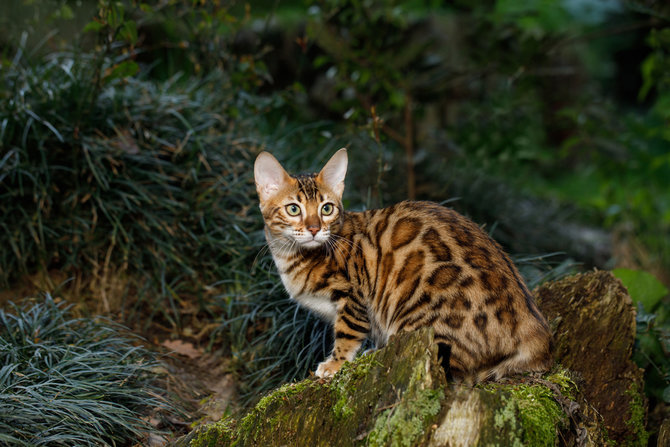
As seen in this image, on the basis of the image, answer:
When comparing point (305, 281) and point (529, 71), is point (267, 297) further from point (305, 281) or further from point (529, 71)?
point (529, 71)

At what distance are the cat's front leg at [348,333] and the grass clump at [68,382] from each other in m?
1.14

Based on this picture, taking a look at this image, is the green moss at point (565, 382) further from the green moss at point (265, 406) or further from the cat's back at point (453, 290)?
the green moss at point (265, 406)

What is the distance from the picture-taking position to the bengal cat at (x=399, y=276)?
2.81m

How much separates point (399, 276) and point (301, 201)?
71cm

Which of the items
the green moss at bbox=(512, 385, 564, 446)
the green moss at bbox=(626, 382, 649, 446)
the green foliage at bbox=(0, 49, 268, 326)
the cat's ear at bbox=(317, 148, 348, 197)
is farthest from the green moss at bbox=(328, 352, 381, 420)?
the green foliage at bbox=(0, 49, 268, 326)

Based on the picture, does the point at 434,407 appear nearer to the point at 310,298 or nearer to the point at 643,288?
the point at 310,298

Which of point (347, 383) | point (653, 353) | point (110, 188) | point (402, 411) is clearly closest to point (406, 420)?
point (402, 411)

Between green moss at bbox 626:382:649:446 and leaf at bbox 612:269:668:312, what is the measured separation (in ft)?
3.18

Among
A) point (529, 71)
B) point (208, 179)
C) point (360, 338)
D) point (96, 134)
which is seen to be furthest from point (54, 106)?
point (529, 71)

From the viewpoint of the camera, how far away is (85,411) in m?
3.08

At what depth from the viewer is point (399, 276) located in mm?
3127

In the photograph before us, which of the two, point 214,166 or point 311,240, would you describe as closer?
point 311,240

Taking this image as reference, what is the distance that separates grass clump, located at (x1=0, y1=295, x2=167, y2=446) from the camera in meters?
2.99

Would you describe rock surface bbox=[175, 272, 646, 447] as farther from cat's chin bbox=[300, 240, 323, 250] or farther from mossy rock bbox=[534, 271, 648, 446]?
cat's chin bbox=[300, 240, 323, 250]
